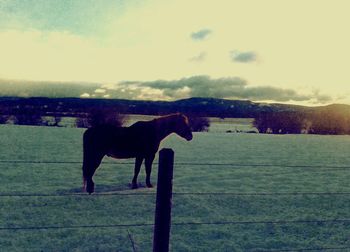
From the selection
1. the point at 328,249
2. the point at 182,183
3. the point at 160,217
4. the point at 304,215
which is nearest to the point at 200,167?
the point at 182,183

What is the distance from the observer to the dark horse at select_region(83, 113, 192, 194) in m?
7.31

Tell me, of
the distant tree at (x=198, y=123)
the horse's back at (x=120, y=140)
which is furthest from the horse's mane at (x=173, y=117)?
the distant tree at (x=198, y=123)

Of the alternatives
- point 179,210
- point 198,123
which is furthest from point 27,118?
point 179,210

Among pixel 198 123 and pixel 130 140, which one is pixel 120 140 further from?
pixel 198 123

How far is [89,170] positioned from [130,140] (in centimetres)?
100

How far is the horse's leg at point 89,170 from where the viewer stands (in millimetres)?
6848

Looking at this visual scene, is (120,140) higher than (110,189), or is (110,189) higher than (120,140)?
(120,140)

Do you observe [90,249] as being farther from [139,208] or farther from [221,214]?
[221,214]

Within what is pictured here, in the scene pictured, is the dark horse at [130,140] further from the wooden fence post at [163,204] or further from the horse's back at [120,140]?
the wooden fence post at [163,204]

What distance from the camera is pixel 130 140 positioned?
7609 mm

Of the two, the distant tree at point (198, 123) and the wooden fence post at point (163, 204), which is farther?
the distant tree at point (198, 123)

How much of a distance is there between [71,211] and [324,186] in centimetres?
571

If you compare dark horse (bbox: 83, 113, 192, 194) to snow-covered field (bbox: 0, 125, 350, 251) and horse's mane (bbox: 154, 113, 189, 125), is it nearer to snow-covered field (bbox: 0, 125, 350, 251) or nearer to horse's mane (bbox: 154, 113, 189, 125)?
horse's mane (bbox: 154, 113, 189, 125)

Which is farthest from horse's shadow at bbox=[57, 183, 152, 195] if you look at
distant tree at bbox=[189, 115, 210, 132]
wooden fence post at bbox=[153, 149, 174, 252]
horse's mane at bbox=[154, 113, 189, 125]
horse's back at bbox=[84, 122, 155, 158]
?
distant tree at bbox=[189, 115, 210, 132]
